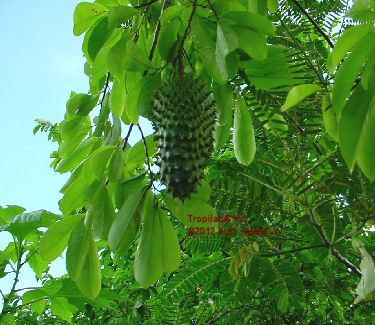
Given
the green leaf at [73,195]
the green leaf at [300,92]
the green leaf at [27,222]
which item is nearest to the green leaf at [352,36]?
the green leaf at [300,92]

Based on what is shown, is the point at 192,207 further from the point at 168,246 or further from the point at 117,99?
the point at 117,99

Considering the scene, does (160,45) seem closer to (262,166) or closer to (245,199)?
(245,199)

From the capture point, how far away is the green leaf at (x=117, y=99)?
1.42 meters

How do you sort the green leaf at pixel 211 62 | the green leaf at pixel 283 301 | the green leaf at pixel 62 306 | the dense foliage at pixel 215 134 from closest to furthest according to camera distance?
1. the dense foliage at pixel 215 134
2. the green leaf at pixel 211 62
3. the green leaf at pixel 283 301
4. the green leaf at pixel 62 306

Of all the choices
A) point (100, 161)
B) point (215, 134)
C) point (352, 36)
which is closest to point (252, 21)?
point (352, 36)

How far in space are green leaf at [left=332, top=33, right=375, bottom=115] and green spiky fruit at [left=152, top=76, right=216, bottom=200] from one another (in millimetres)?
439

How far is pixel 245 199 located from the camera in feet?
5.82

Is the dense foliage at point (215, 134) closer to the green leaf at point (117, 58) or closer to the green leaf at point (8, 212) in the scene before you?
the green leaf at point (117, 58)

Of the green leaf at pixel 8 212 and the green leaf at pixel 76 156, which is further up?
the green leaf at pixel 8 212

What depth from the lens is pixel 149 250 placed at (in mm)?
1263

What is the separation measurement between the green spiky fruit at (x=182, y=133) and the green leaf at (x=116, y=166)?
13 cm

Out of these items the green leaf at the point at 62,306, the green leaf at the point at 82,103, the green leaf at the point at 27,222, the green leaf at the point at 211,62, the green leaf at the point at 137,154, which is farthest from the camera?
the green leaf at the point at 62,306

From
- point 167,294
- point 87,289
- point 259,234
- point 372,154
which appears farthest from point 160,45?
point 167,294

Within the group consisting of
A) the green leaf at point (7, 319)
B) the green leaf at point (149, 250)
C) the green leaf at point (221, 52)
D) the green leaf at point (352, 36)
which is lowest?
the green leaf at point (149, 250)
